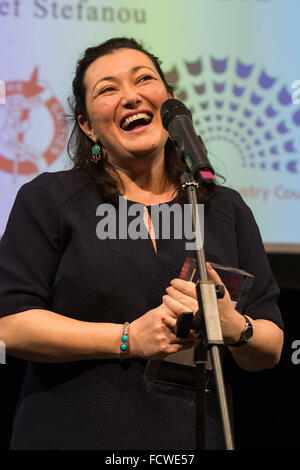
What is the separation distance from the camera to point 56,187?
1.74 metres

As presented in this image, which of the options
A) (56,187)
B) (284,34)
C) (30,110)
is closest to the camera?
(56,187)

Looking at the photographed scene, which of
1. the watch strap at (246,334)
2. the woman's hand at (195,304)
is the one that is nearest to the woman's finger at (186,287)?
the woman's hand at (195,304)

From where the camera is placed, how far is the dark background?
253cm

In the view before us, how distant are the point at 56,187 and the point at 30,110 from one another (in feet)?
2.63

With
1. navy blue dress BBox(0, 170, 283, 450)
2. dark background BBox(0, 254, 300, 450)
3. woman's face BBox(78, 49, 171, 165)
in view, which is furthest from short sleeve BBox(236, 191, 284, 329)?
dark background BBox(0, 254, 300, 450)

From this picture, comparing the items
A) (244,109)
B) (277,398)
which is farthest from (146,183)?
(277,398)

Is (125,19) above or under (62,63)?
above

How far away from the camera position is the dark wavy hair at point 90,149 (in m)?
1.81

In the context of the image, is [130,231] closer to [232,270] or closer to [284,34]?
[232,270]

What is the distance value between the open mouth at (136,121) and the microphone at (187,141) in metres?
0.32

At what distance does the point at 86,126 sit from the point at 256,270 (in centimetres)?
66

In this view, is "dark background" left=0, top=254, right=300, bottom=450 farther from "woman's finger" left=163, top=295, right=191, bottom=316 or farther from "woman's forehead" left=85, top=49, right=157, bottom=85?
"woman's finger" left=163, top=295, right=191, bottom=316

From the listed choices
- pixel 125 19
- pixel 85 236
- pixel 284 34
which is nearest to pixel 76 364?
pixel 85 236

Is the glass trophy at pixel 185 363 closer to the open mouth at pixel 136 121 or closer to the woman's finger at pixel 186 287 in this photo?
the woman's finger at pixel 186 287
